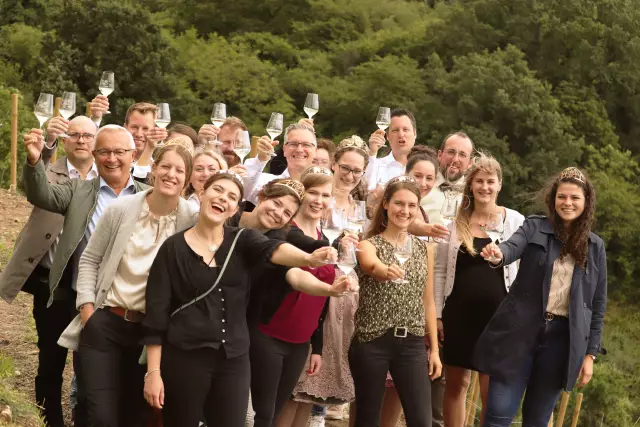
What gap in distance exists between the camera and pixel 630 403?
28.5m

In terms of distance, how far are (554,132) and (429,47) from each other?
9.90 m

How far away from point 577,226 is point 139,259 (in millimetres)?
2528

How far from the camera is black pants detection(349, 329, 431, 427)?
598 centimetres

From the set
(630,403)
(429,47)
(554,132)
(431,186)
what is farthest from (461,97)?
Result: (431,186)

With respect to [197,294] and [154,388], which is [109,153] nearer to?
[197,294]

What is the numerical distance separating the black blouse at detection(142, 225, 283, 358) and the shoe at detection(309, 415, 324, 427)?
2193mm

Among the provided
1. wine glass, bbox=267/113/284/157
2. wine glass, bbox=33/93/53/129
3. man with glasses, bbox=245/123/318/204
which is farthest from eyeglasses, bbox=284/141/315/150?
wine glass, bbox=33/93/53/129

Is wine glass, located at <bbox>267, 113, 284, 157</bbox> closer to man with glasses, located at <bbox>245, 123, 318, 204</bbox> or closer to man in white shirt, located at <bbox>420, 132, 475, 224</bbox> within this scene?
man with glasses, located at <bbox>245, 123, 318, 204</bbox>

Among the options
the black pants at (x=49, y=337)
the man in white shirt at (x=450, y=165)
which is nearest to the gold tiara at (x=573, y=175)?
the man in white shirt at (x=450, y=165)

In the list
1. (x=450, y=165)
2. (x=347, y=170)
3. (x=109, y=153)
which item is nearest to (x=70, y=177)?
(x=109, y=153)

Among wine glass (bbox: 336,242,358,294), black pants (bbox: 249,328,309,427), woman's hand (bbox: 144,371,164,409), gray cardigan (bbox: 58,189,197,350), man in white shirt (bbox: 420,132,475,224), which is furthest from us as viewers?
man in white shirt (bbox: 420,132,475,224)

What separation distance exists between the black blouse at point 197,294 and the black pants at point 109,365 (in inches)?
9.7

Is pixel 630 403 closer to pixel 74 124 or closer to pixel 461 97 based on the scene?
pixel 461 97

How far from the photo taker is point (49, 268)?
247 inches
